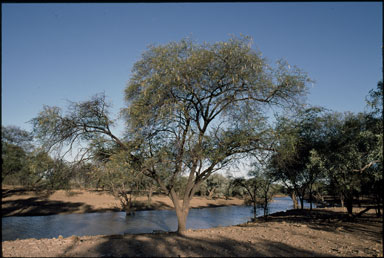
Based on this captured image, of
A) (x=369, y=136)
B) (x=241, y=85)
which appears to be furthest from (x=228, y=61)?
(x=369, y=136)

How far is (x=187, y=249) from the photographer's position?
6250 mm

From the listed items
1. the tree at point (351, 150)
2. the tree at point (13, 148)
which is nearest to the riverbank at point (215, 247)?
the tree at point (351, 150)

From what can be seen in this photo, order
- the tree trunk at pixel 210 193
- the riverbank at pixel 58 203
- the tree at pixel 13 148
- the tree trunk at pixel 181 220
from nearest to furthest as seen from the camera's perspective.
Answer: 1. the tree trunk at pixel 181 220
2. the tree at pixel 13 148
3. the riverbank at pixel 58 203
4. the tree trunk at pixel 210 193

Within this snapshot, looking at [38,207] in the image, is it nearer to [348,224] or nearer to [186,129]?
[186,129]

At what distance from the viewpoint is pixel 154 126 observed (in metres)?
10.1

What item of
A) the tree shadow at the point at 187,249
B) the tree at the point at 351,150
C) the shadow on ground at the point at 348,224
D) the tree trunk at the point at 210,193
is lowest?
the tree trunk at the point at 210,193

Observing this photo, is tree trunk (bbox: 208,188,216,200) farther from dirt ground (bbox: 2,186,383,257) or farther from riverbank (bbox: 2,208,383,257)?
riverbank (bbox: 2,208,383,257)

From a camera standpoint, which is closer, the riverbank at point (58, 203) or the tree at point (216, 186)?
the riverbank at point (58, 203)

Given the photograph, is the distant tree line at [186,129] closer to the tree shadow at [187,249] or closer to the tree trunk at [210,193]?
the tree shadow at [187,249]

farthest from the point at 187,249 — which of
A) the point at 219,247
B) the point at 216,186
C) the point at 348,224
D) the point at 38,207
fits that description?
the point at 216,186

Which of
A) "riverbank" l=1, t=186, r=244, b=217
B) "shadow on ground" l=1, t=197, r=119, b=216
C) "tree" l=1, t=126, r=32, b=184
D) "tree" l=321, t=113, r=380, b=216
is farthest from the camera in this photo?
"riverbank" l=1, t=186, r=244, b=217

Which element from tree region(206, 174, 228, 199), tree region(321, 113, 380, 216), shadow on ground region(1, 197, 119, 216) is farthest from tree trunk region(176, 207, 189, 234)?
tree region(206, 174, 228, 199)

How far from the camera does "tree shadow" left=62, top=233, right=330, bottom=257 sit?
5832mm

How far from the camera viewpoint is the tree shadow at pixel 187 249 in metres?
5.83
